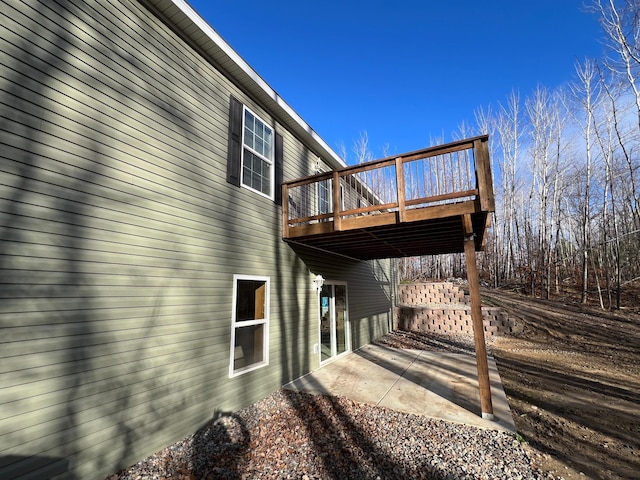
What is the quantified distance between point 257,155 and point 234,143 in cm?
65

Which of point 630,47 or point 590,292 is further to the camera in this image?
point 590,292

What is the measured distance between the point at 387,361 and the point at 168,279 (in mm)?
5914

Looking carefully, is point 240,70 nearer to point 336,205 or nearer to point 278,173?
point 278,173

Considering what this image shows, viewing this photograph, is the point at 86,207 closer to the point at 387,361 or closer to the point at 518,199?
the point at 387,361

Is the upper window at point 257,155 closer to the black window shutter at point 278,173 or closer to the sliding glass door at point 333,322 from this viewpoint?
the black window shutter at point 278,173

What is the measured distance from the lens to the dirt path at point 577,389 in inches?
130

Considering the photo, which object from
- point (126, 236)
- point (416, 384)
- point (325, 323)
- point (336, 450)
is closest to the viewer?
point (126, 236)

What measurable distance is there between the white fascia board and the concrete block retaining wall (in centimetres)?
875

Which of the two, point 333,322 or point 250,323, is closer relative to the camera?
point 250,323

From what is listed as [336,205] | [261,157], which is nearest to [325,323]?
[336,205]

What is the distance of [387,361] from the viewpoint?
7555 millimetres

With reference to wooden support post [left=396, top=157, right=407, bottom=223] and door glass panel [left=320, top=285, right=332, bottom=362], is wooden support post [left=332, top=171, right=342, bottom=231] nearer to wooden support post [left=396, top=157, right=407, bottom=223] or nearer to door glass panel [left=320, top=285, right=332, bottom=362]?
wooden support post [left=396, top=157, right=407, bottom=223]

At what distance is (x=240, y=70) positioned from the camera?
494 cm

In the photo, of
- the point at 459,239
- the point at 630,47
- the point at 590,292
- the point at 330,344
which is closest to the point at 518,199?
the point at 590,292
